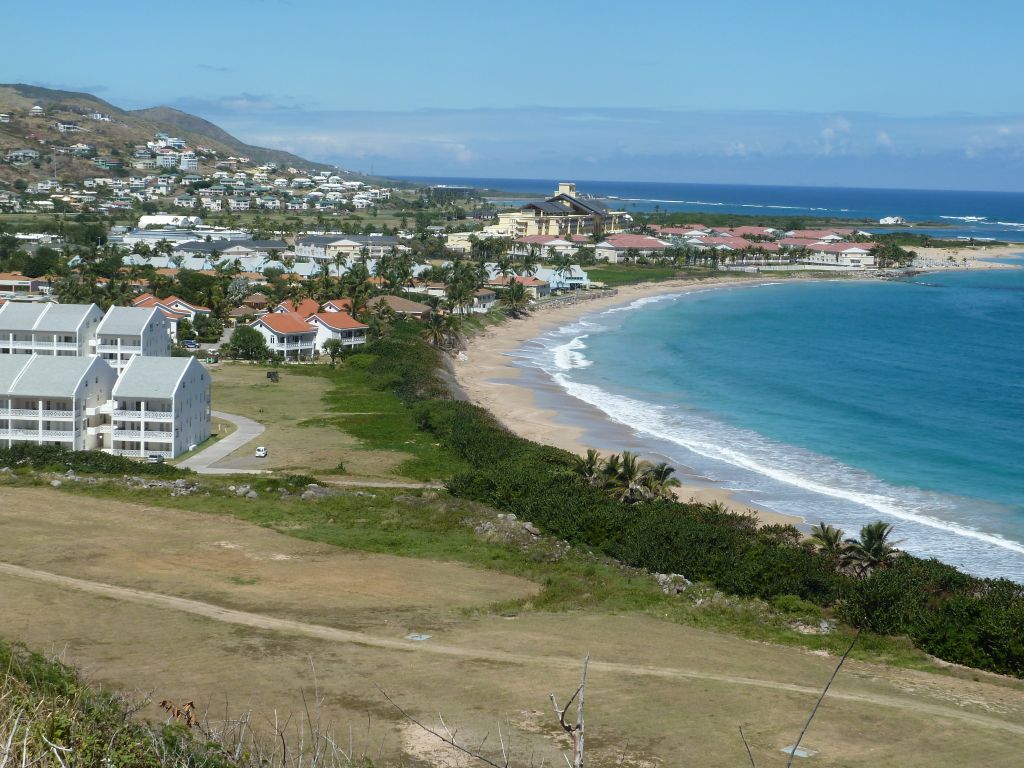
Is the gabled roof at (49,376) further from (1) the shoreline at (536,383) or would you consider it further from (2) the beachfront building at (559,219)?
(2) the beachfront building at (559,219)

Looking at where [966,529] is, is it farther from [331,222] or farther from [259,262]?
[331,222]

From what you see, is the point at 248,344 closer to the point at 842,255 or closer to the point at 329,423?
the point at 329,423

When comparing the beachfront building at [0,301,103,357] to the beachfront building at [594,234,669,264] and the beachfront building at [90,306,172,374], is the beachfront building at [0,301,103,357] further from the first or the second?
the beachfront building at [594,234,669,264]

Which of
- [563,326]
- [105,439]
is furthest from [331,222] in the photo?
[105,439]

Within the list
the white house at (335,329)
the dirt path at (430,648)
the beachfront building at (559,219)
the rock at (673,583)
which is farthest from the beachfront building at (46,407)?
the beachfront building at (559,219)

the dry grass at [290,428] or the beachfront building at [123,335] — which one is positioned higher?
the beachfront building at [123,335]

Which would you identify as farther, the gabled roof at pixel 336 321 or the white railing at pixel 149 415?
the gabled roof at pixel 336 321
